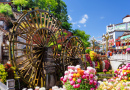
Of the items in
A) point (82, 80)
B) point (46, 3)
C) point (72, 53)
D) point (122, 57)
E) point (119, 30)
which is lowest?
point (122, 57)

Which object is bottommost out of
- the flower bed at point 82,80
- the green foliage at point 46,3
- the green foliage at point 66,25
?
the flower bed at point 82,80

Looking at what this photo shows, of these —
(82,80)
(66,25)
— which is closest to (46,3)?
(66,25)

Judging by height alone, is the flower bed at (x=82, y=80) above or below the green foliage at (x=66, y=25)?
below

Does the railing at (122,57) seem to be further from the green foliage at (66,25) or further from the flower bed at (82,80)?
the flower bed at (82,80)

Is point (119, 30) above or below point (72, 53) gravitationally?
above

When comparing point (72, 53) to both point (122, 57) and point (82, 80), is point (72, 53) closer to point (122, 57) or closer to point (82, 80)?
point (82, 80)

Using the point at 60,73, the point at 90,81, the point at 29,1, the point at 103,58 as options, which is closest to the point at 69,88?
the point at 90,81

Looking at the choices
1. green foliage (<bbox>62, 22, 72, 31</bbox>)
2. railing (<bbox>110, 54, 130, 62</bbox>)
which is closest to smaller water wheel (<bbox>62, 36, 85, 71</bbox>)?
railing (<bbox>110, 54, 130, 62</bbox>)

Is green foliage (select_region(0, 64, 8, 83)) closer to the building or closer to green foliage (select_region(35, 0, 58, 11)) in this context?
green foliage (select_region(35, 0, 58, 11))

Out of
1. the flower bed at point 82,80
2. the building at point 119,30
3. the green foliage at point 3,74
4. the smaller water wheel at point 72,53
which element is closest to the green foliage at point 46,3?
the smaller water wheel at point 72,53

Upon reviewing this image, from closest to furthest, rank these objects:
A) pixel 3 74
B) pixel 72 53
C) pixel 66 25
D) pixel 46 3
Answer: pixel 3 74
pixel 72 53
pixel 46 3
pixel 66 25

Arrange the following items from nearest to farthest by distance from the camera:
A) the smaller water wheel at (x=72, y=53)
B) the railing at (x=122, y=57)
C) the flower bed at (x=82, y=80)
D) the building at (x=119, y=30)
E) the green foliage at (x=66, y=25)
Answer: the flower bed at (x=82, y=80) → the smaller water wheel at (x=72, y=53) → the railing at (x=122, y=57) → the green foliage at (x=66, y=25) → the building at (x=119, y=30)

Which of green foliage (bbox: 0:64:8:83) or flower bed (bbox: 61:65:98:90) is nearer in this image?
flower bed (bbox: 61:65:98:90)

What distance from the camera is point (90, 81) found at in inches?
152
